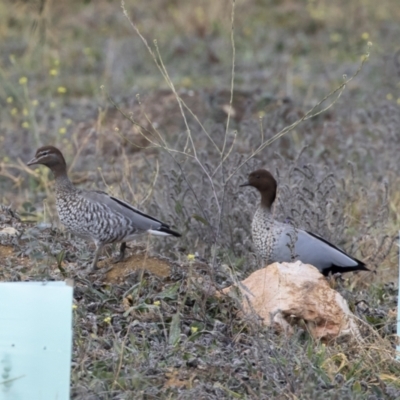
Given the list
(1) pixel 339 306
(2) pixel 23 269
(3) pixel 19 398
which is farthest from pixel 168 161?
(3) pixel 19 398

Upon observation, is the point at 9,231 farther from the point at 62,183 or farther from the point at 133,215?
the point at 133,215

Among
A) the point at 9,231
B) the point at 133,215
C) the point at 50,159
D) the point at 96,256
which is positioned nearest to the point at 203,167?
the point at 133,215

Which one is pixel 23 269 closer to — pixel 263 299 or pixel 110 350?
pixel 110 350

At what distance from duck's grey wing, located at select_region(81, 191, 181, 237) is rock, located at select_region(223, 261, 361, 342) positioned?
1006 millimetres

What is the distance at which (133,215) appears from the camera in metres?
6.08

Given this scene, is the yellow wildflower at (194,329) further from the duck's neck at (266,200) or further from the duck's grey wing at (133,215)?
the duck's neck at (266,200)

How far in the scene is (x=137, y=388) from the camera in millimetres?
4383

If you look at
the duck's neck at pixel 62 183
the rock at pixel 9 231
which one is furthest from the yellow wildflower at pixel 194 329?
the duck's neck at pixel 62 183

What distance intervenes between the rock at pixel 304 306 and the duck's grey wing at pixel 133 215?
1.01 meters

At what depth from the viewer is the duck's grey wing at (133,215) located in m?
6.05

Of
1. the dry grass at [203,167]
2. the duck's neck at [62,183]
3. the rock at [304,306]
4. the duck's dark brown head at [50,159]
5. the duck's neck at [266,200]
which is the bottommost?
the dry grass at [203,167]

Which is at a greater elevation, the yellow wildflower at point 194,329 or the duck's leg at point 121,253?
the yellow wildflower at point 194,329

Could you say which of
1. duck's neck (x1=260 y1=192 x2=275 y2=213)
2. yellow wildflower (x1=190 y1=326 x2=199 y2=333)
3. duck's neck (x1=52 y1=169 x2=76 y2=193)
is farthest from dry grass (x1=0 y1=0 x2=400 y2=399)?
duck's neck (x1=52 y1=169 x2=76 y2=193)

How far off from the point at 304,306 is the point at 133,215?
1391 millimetres
